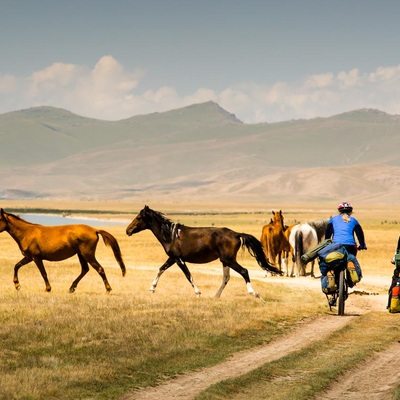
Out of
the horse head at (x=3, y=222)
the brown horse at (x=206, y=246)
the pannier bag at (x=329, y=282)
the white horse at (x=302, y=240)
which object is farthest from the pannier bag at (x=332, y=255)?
the white horse at (x=302, y=240)

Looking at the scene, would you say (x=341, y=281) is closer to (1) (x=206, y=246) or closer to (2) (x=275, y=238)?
(1) (x=206, y=246)

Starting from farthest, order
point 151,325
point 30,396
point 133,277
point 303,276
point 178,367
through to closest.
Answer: point 303,276 < point 133,277 < point 151,325 < point 178,367 < point 30,396

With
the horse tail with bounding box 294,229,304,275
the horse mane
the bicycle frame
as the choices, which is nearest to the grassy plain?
the bicycle frame

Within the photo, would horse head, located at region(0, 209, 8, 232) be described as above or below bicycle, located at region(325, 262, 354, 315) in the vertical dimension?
above

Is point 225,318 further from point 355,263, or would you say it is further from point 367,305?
point 367,305

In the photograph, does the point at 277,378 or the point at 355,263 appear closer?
the point at 277,378

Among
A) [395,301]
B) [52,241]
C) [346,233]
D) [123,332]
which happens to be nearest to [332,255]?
[346,233]

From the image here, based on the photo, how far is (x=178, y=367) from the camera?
12.9 metres

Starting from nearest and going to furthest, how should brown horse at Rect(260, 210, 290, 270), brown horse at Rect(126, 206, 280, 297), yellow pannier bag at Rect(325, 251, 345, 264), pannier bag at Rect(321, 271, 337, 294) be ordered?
yellow pannier bag at Rect(325, 251, 345, 264), pannier bag at Rect(321, 271, 337, 294), brown horse at Rect(126, 206, 280, 297), brown horse at Rect(260, 210, 290, 270)

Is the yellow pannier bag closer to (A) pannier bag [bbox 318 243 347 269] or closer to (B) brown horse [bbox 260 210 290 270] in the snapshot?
(A) pannier bag [bbox 318 243 347 269]

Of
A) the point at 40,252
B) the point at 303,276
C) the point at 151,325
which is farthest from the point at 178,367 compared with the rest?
the point at 303,276

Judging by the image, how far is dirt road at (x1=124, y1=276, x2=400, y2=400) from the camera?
36.0 feet

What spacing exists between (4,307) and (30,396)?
332 inches

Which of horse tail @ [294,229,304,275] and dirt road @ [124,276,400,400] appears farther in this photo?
horse tail @ [294,229,304,275]
